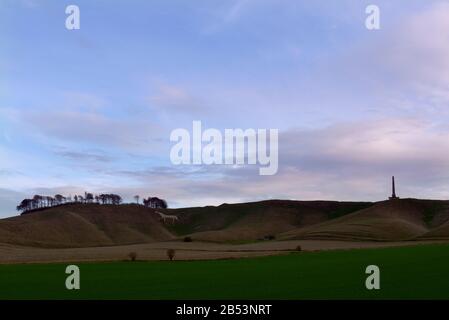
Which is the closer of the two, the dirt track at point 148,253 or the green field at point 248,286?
the green field at point 248,286

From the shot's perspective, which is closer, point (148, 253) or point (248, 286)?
point (248, 286)

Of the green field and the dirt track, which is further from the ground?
the dirt track

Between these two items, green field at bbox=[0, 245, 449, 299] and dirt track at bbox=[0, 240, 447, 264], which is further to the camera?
dirt track at bbox=[0, 240, 447, 264]

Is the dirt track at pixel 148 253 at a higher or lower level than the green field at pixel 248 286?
higher

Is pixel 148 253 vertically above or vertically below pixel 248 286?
above
